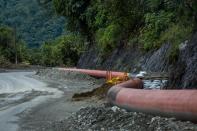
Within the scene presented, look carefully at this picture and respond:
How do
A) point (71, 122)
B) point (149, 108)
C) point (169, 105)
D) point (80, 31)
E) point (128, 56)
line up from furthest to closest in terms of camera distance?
point (80, 31) < point (128, 56) < point (71, 122) < point (149, 108) < point (169, 105)

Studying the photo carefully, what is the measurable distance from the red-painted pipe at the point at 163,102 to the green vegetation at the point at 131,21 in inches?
136

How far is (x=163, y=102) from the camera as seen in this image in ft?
38.5

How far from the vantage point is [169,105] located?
37.7 ft

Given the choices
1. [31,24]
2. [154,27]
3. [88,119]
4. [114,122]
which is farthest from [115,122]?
[31,24]

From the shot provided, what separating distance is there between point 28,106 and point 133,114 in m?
8.27

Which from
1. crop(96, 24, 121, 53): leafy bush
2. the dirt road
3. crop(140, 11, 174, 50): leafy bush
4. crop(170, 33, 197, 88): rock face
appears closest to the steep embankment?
crop(170, 33, 197, 88): rock face

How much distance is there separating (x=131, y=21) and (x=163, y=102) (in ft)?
88.5

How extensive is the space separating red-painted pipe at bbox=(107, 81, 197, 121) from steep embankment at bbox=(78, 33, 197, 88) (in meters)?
1.76

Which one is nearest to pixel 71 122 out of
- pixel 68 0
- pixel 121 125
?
pixel 121 125

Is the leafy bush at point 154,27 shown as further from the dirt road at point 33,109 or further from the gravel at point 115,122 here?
the gravel at point 115,122

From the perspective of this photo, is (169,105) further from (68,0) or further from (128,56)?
(68,0)

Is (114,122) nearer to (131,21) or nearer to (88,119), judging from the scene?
(88,119)

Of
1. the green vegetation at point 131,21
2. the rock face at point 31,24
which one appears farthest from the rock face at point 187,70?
the rock face at point 31,24

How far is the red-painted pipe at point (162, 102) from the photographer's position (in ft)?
35.2
